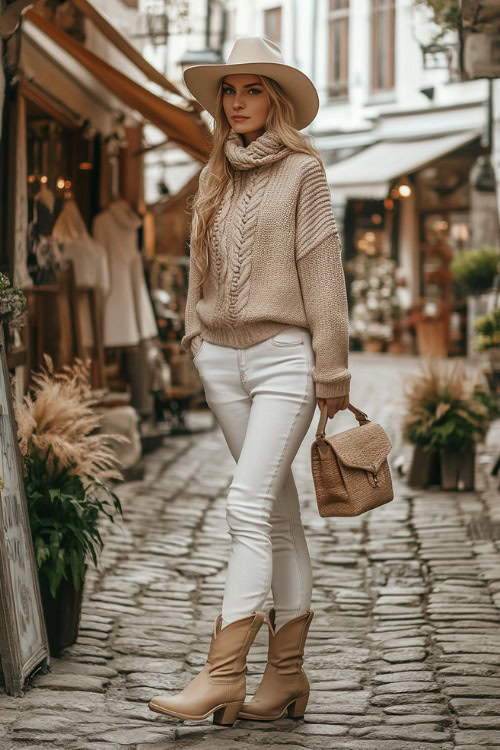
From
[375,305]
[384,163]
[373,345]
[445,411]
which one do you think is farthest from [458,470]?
[373,345]

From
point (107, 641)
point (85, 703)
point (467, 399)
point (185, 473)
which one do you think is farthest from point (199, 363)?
point (185, 473)

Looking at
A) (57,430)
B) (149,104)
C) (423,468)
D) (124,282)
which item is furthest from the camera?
(124,282)

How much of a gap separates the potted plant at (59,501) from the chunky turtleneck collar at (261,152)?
154cm

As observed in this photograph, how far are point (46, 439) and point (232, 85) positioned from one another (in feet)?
5.58

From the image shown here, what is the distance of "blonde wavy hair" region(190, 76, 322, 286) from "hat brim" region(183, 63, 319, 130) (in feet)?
0.14

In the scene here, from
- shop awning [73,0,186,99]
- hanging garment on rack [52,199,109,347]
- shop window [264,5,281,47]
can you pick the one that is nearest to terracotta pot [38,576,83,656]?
shop awning [73,0,186,99]

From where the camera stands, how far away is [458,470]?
883cm

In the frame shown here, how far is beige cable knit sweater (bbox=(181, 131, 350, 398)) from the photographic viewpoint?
3785 millimetres

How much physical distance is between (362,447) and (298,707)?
0.85 m

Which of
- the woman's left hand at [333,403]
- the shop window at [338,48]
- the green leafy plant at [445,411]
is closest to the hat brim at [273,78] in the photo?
the woman's left hand at [333,403]

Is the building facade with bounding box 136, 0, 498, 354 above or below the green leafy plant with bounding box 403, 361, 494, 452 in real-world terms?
above

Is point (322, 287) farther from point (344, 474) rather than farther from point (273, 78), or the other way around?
point (273, 78)

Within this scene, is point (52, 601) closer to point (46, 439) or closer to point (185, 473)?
point (46, 439)

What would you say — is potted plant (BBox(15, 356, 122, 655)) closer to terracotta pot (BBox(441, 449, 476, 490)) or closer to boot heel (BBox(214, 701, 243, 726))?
boot heel (BBox(214, 701, 243, 726))
